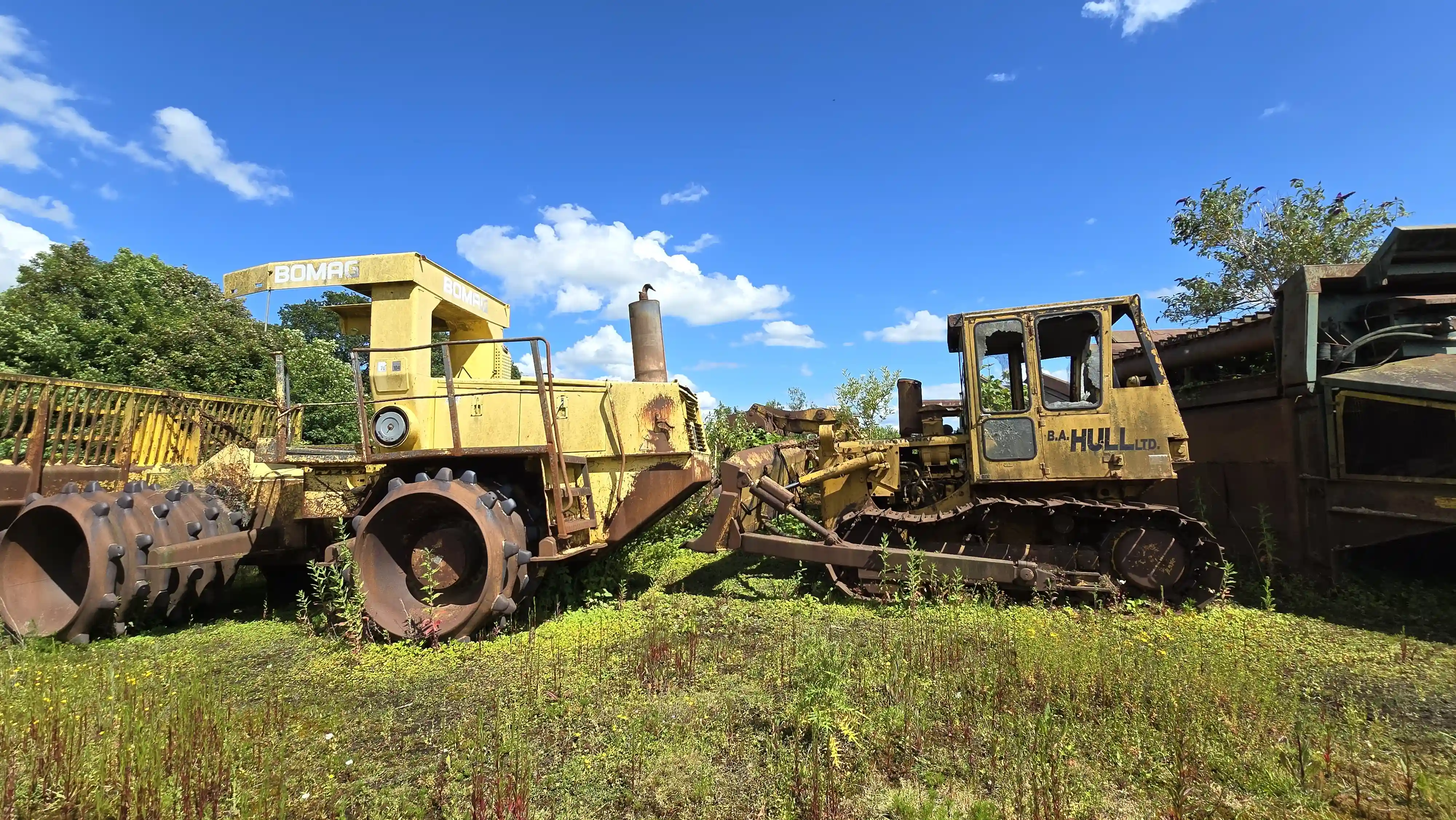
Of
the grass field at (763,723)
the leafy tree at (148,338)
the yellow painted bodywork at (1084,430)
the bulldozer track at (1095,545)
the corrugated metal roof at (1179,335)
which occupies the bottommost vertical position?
the grass field at (763,723)

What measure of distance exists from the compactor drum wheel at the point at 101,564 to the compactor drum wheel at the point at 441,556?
1.81m

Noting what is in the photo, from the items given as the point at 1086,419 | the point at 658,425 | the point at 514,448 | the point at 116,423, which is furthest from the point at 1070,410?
the point at 116,423

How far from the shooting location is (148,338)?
54.9 ft

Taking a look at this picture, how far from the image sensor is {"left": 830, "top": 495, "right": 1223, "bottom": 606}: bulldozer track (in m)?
5.64

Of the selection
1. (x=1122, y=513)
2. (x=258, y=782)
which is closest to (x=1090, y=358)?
(x=1122, y=513)

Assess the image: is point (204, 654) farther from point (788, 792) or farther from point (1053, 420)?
point (1053, 420)

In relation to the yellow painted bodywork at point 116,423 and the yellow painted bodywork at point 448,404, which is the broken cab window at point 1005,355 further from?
the yellow painted bodywork at point 116,423

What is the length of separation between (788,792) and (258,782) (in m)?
2.49

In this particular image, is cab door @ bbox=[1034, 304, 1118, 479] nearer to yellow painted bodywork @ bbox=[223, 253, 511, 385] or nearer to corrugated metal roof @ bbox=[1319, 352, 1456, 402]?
corrugated metal roof @ bbox=[1319, 352, 1456, 402]

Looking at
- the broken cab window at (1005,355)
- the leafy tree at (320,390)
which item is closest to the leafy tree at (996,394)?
the broken cab window at (1005,355)

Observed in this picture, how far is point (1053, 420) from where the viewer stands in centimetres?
589

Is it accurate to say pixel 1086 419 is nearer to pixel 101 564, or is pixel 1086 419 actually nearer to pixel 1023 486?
pixel 1023 486

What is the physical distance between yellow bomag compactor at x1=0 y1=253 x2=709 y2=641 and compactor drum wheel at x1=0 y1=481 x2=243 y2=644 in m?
0.01

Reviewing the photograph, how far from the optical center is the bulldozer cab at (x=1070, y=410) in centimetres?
573
